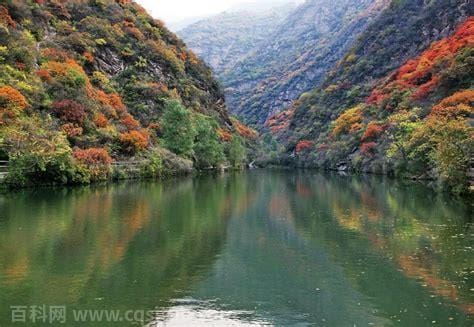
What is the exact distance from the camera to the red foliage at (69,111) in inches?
2188

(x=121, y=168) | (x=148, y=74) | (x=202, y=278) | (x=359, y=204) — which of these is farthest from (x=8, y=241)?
(x=148, y=74)

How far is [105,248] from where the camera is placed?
19734mm

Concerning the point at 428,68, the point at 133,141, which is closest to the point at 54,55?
the point at 133,141

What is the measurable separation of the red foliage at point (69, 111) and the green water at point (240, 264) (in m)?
24.8

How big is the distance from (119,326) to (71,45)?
70.0 meters

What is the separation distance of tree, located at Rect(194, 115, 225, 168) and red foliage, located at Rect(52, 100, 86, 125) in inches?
1012

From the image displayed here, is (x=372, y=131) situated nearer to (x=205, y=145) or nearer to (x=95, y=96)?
(x=205, y=145)

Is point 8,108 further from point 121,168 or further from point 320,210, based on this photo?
point 320,210

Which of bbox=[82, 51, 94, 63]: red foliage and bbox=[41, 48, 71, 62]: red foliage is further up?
bbox=[82, 51, 94, 63]: red foliage

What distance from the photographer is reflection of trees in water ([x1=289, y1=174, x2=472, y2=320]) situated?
16470 millimetres

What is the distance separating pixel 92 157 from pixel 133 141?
11.7m

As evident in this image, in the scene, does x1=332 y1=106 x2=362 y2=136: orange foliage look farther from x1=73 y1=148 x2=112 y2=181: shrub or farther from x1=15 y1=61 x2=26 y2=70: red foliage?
x1=15 y1=61 x2=26 y2=70: red foliage

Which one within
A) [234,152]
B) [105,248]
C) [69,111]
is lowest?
[105,248]

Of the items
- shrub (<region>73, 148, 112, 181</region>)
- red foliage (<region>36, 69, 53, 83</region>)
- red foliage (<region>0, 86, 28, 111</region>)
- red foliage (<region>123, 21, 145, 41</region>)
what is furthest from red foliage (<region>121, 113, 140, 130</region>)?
red foliage (<region>123, 21, 145, 41</region>)
